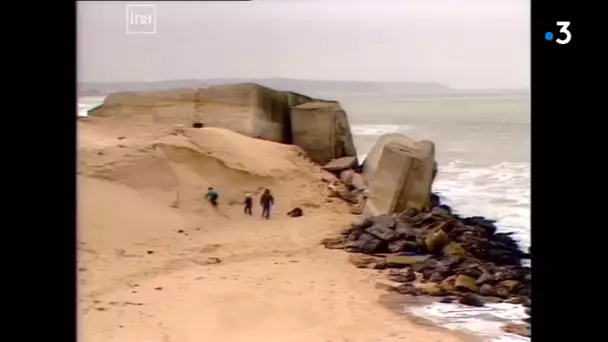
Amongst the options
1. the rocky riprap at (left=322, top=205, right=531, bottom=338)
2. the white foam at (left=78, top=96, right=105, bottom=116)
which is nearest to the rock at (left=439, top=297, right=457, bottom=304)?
the rocky riprap at (left=322, top=205, right=531, bottom=338)

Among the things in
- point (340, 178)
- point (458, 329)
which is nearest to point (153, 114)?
point (340, 178)

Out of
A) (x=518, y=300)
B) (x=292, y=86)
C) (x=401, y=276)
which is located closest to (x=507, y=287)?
(x=518, y=300)

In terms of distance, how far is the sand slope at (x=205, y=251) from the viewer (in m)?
1.07

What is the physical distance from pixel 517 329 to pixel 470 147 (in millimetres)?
224

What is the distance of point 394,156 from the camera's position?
1.09 m

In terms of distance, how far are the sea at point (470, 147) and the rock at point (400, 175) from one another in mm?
12

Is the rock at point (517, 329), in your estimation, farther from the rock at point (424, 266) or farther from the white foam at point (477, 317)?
the rock at point (424, 266)

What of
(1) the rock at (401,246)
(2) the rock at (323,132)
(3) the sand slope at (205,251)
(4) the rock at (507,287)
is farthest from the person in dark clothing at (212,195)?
(4) the rock at (507,287)

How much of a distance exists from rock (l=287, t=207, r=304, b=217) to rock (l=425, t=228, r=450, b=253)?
158 mm

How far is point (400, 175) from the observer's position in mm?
1094

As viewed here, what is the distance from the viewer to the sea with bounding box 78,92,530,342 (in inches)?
42.1

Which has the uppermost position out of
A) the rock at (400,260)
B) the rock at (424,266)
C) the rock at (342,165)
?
the rock at (342,165)

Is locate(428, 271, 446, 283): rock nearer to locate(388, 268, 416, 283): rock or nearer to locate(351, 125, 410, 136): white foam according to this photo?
locate(388, 268, 416, 283): rock
